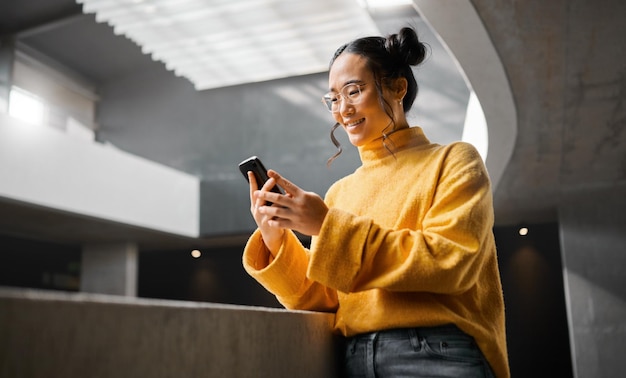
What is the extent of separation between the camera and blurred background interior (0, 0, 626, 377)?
4426mm

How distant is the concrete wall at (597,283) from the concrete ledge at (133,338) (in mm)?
7483

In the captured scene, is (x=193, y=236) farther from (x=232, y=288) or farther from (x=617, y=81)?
(x=617, y=81)

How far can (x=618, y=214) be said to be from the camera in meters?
7.91

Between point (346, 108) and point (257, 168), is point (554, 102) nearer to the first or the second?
point (346, 108)

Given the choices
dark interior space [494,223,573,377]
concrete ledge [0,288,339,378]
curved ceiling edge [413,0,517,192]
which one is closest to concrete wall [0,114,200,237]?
dark interior space [494,223,573,377]

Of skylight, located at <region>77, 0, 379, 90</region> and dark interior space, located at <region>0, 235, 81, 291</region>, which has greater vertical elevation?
skylight, located at <region>77, 0, 379, 90</region>

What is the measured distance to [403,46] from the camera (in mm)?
1462

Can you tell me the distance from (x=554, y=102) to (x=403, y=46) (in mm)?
3426

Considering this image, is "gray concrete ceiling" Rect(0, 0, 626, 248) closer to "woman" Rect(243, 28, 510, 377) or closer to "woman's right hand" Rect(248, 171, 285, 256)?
"woman" Rect(243, 28, 510, 377)

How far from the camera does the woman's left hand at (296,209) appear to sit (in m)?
1.16

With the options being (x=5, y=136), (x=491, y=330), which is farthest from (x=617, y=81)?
(x=5, y=136)

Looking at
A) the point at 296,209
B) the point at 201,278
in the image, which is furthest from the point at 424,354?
the point at 201,278

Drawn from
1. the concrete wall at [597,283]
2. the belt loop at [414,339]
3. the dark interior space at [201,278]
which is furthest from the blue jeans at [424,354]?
the dark interior space at [201,278]

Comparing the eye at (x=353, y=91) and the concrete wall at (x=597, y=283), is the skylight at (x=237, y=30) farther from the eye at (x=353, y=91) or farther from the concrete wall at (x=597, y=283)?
the eye at (x=353, y=91)
